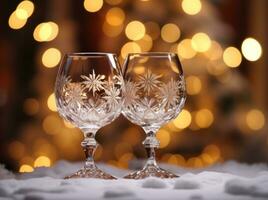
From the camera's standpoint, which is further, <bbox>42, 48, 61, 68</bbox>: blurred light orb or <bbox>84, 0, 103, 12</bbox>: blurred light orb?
<bbox>84, 0, 103, 12</bbox>: blurred light orb

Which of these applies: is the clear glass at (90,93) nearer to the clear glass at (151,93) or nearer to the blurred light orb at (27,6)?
the clear glass at (151,93)

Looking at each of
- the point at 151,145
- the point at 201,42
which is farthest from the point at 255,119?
the point at 151,145

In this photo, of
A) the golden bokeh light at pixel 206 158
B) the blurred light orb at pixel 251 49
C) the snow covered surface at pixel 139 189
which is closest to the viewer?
the snow covered surface at pixel 139 189

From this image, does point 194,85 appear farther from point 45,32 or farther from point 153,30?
point 45,32

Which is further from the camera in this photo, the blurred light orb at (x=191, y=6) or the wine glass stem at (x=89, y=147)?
the blurred light orb at (x=191, y=6)

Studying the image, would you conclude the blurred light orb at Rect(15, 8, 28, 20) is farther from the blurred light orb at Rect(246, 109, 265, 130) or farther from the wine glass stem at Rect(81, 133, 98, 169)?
the wine glass stem at Rect(81, 133, 98, 169)

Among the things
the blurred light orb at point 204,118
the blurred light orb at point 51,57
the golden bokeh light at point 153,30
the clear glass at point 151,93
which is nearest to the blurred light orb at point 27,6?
the blurred light orb at point 51,57

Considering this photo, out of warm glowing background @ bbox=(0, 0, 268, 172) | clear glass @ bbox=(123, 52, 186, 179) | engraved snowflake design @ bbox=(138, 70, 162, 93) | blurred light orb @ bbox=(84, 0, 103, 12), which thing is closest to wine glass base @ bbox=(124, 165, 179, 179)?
clear glass @ bbox=(123, 52, 186, 179)
